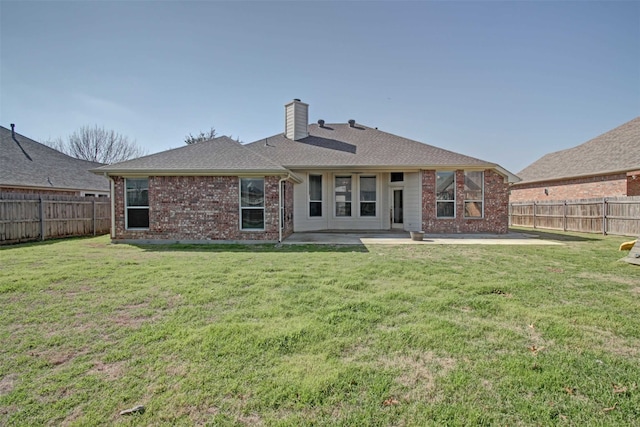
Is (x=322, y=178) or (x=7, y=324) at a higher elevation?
(x=322, y=178)

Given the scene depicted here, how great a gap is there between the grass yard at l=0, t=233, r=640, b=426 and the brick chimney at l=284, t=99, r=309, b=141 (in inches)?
480

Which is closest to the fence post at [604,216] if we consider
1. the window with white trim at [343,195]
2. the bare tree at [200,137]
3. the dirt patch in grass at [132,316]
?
the window with white trim at [343,195]

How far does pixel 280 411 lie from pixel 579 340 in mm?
3273

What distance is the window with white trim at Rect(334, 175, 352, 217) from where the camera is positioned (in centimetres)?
1520

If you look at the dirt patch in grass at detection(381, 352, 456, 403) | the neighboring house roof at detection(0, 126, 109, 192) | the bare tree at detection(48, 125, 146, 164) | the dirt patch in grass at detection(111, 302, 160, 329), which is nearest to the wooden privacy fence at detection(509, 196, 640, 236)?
the dirt patch in grass at detection(381, 352, 456, 403)

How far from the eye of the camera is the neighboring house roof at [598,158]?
54.7 feet

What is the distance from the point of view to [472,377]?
2.85 meters

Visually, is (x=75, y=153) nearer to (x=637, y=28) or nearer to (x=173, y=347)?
(x=173, y=347)

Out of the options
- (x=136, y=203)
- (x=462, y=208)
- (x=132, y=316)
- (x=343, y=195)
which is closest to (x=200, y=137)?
(x=343, y=195)

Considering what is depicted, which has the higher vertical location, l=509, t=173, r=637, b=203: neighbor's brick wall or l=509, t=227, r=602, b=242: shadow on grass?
l=509, t=173, r=637, b=203: neighbor's brick wall

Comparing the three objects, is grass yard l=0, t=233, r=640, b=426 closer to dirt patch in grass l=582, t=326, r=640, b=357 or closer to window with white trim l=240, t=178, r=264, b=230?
dirt patch in grass l=582, t=326, r=640, b=357

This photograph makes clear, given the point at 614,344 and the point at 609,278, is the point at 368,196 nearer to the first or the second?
the point at 609,278

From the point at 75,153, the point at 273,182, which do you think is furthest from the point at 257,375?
the point at 75,153

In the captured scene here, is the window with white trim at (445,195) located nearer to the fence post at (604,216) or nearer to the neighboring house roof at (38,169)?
the fence post at (604,216)
